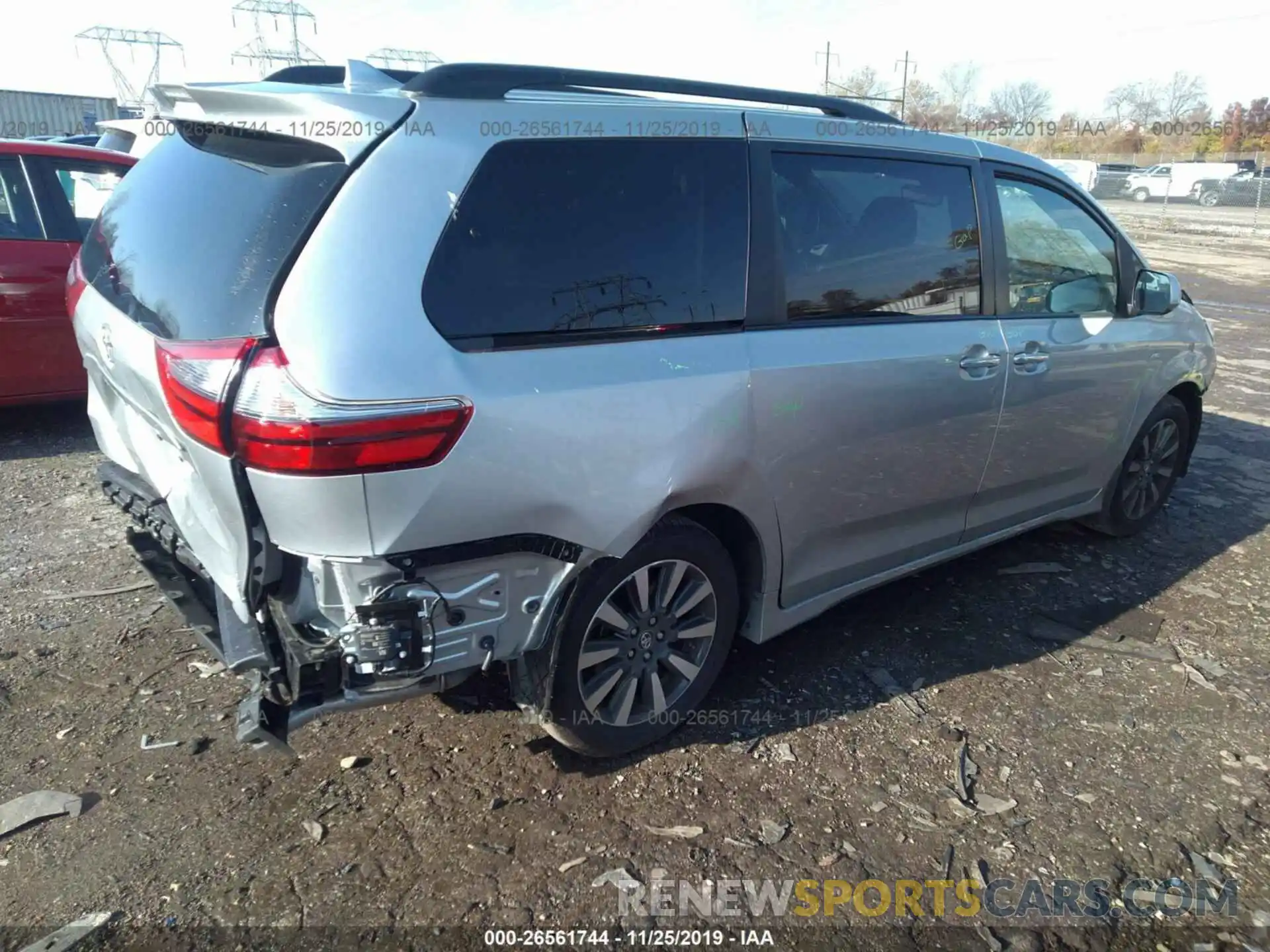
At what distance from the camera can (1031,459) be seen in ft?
13.0

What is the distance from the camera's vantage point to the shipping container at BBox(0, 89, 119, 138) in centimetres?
3058

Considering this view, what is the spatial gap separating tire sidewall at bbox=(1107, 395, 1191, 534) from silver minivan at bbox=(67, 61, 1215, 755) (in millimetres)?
1353

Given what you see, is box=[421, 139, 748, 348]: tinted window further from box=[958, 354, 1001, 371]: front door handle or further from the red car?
the red car

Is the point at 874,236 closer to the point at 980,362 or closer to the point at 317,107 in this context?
the point at 980,362

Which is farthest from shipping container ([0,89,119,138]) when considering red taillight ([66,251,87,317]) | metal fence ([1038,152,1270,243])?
metal fence ([1038,152,1270,243])

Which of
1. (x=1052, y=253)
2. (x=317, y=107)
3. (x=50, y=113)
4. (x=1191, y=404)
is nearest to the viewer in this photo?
(x=317, y=107)

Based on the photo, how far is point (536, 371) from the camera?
2.33 m

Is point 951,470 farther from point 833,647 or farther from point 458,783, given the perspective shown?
point 458,783

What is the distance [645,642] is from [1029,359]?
2.04 meters

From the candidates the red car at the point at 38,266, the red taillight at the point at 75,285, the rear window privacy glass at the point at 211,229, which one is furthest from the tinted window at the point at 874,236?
the red car at the point at 38,266

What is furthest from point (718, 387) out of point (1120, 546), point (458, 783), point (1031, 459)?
point (1120, 546)

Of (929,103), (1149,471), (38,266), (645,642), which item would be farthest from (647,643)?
(929,103)

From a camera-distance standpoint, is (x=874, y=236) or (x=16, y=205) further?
(x=16, y=205)

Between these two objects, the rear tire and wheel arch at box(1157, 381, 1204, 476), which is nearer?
the rear tire
